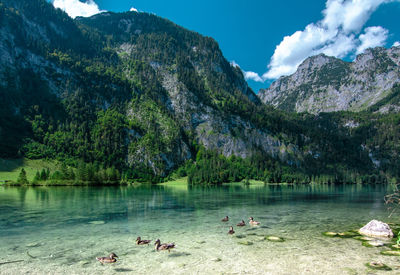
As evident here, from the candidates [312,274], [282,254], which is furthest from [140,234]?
[312,274]

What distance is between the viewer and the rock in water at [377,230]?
3334 cm

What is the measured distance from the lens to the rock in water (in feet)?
109

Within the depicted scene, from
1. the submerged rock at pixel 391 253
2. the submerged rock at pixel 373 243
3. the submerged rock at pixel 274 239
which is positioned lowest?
the submerged rock at pixel 274 239

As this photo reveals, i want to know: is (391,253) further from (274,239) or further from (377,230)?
(274,239)

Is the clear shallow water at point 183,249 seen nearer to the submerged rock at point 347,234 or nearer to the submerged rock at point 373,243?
the submerged rock at point 373,243

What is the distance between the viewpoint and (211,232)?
37344 mm

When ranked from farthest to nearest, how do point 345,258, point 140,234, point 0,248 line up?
point 140,234 < point 0,248 < point 345,258

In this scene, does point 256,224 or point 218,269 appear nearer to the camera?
Result: point 218,269

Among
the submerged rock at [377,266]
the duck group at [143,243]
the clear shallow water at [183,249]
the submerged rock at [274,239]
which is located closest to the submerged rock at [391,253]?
the clear shallow water at [183,249]

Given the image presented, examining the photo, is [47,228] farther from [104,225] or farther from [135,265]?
[135,265]

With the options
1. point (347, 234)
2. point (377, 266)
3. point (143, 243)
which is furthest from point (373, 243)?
point (143, 243)

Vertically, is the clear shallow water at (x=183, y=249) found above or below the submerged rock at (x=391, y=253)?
below

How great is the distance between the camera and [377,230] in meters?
34.2

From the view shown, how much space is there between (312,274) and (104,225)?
105 feet
